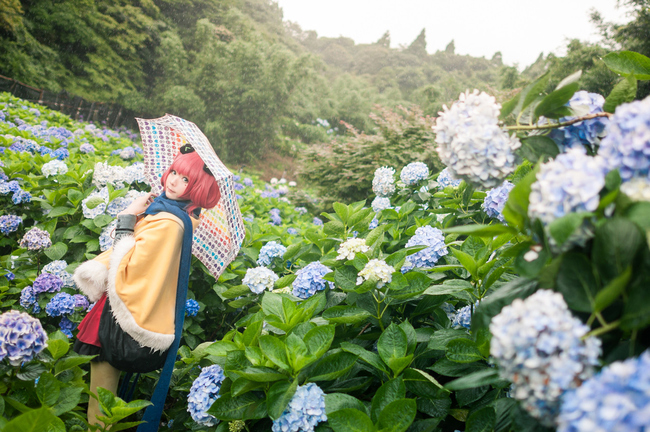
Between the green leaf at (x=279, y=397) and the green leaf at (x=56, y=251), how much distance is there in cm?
188

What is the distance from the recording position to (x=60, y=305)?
1.85 meters

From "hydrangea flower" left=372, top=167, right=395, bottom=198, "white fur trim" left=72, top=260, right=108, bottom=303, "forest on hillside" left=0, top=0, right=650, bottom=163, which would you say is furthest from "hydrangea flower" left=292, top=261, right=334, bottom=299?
"forest on hillside" left=0, top=0, right=650, bottom=163

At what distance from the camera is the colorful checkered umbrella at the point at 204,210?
185 cm

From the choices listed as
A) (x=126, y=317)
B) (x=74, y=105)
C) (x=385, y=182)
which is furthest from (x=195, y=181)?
(x=74, y=105)

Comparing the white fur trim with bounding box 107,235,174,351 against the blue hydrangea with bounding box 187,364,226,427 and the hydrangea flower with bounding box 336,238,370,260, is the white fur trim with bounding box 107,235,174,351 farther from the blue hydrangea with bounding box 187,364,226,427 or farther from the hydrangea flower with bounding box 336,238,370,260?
the hydrangea flower with bounding box 336,238,370,260

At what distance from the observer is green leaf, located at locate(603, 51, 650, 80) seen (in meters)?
0.84

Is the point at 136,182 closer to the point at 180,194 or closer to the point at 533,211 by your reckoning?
the point at 180,194

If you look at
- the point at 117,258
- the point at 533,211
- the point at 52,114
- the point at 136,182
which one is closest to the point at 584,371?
the point at 533,211

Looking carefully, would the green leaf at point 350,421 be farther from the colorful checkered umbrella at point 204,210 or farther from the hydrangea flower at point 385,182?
the hydrangea flower at point 385,182

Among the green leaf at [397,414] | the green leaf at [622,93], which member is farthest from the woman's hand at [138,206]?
the green leaf at [622,93]

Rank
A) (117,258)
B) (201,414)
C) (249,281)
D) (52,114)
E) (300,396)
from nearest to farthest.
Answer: (300,396)
(201,414)
(117,258)
(249,281)
(52,114)

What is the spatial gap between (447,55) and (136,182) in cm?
4545

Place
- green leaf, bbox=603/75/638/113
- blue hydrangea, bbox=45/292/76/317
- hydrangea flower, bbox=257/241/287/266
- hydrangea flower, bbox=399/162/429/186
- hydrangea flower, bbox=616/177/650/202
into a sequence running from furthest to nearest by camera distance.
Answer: hydrangea flower, bbox=399/162/429/186, hydrangea flower, bbox=257/241/287/266, blue hydrangea, bbox=45/292/76/317, green leaf, bbox=603/75/638/113, hydrangea flower, bbox=616/177/650/202

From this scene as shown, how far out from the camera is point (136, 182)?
8.65 ft
